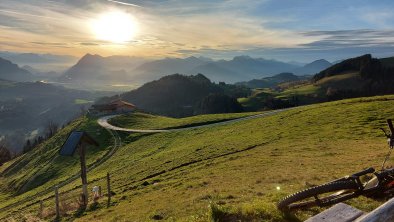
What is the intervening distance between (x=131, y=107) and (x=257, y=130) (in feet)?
290

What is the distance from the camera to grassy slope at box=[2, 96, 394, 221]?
785 inches

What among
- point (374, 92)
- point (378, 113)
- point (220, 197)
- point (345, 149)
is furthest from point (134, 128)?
point (374, 92)

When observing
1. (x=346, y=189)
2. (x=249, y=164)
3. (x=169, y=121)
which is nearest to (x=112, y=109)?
→ (x=169, y=121)

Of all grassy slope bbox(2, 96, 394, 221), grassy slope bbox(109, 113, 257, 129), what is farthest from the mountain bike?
grassy slope bbox(109, 113, 257, 129)

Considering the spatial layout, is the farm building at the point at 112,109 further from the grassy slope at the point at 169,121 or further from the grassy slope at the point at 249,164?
the grassy slope at the point at 249,164

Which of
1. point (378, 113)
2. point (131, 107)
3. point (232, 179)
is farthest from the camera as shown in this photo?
point (131, 107)

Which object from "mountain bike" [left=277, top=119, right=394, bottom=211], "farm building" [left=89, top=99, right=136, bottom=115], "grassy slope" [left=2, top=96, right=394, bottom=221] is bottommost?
"farm building" [left=89, top=99, right=136, bottom=115]

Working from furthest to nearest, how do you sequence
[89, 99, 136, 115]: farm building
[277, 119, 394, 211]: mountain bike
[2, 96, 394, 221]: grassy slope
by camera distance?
[89, 99, 136, 115]: farm building < [2, 96, 394, 221]: grassy slope < [277, 119, 394, 211]: mountain bike

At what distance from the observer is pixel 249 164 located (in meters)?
35.0

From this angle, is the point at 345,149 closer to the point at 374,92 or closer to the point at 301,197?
the point at 301,197

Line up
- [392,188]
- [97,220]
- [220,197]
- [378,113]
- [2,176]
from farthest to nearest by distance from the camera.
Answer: [2,176], [378,113], [97,220], [220,197], [392,188]

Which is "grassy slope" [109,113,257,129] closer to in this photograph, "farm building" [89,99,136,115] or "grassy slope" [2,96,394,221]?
"grassy slope" [2,96,394,221]

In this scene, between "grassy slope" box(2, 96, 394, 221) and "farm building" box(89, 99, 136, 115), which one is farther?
"farm building" box(89, 99, 136, 115)

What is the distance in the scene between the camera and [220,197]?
20984 millimetres
